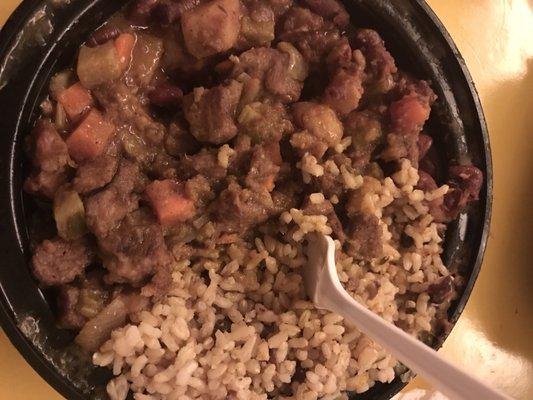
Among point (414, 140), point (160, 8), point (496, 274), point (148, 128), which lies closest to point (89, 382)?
point (148, 128)

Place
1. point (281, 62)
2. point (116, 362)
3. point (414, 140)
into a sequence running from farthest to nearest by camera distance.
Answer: point (414, 140)
point (281, 62)
point (116, 362)

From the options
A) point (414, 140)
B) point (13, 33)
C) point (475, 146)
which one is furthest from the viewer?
point (475, 146)

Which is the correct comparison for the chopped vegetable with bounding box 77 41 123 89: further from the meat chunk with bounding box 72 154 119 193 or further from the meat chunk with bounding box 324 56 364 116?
the meat chunk with bounding box 324 56 364 116

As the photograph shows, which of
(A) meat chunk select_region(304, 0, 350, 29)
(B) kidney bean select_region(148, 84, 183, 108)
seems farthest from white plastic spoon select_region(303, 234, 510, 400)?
(A) meat chunk select_region(304, 0, 350, 29)

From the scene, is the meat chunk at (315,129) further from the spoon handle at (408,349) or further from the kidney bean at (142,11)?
the kidney bean at (142,11)

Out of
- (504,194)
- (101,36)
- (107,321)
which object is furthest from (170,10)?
(504,194)

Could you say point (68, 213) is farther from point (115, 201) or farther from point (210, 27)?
point (210, 27)

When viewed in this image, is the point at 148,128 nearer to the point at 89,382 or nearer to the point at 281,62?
the point at 281,62
